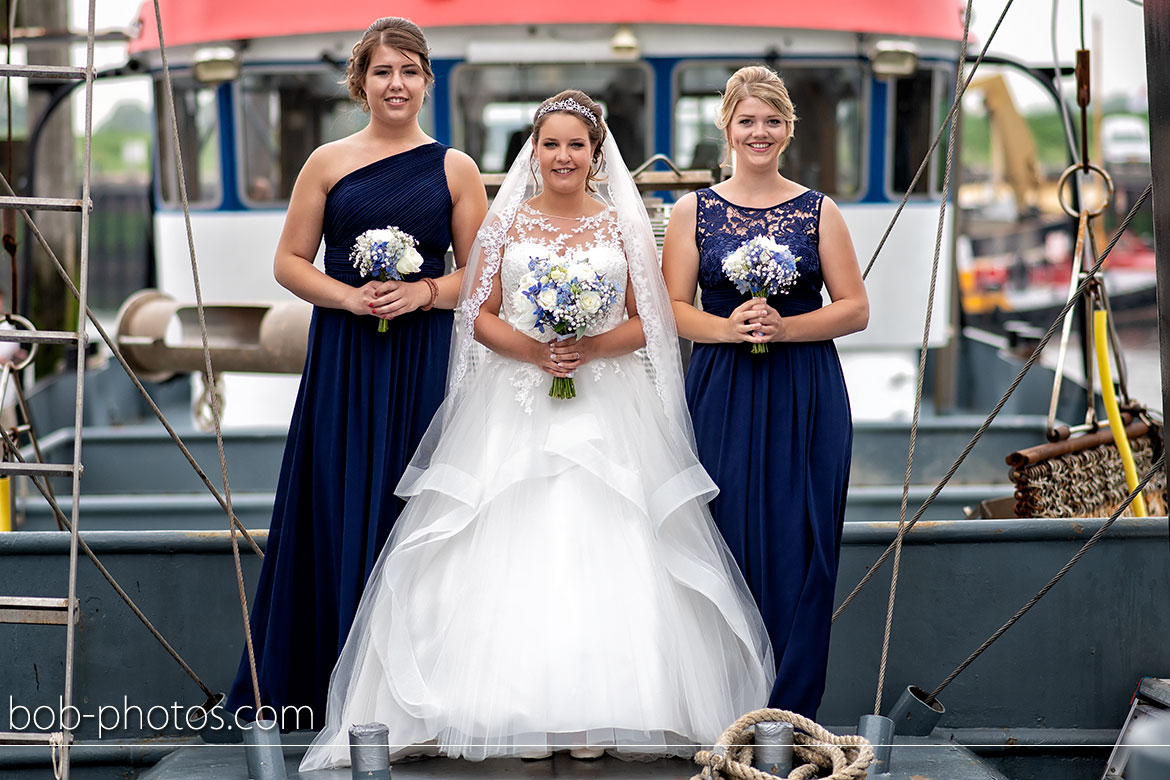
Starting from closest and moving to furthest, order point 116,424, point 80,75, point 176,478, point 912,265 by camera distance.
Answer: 1. point 80,75
2. point 176,478
3. point 912,265
4. point 116,424

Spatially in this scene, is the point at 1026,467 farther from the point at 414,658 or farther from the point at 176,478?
the point at 176,478

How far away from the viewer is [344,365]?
3.96 metres

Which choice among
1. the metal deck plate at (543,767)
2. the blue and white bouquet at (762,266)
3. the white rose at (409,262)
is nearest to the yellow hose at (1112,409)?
the metal deck plate at (543,767)

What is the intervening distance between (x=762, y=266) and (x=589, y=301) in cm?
51

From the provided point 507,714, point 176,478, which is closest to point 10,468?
point 507,714

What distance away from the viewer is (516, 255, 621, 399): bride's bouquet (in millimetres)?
3670

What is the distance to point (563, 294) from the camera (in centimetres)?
367

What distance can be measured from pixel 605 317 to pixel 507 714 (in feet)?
3.97

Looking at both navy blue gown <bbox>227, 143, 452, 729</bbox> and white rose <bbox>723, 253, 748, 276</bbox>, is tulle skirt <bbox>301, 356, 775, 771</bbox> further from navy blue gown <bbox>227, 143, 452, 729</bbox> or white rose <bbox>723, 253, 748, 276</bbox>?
white rose <bbox>723, 253, 748, 276</bbox>

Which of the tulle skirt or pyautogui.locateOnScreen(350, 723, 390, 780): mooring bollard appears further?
the tulle skirt

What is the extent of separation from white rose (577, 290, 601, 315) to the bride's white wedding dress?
0.47 ft

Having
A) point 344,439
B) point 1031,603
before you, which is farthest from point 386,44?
point 1031,603

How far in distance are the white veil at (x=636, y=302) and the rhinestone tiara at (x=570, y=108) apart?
0.14 meters

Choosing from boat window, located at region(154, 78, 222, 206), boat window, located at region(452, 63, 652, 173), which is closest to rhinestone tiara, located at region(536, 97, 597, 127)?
boat window, located at region(452, 63, 652, 173)
